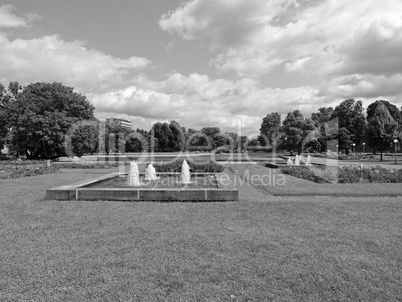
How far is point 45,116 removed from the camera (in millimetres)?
30234

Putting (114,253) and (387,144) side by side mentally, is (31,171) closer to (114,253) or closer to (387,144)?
(114,253)

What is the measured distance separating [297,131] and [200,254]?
5032 centimetres

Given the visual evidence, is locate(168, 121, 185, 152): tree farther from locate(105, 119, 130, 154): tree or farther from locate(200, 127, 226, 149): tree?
locate(105, 119, 130, 154): tree

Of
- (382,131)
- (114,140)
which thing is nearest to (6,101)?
(114,140)

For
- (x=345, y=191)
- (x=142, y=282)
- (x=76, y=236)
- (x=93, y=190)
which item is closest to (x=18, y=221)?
(x=76, y=236)

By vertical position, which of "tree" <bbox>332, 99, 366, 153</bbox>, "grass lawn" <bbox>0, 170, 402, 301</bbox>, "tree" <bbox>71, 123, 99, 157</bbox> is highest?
"tree" <bbox>332, 99, 366, 153</bbox>

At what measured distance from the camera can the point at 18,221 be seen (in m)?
6.04

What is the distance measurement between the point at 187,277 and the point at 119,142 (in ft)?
211

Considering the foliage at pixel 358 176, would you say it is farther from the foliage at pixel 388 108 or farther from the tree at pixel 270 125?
the tree at pixel 270 125

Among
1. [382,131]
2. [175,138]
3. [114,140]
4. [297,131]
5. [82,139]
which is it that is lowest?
[82,139]

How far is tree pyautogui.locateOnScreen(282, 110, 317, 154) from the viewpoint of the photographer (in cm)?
5129

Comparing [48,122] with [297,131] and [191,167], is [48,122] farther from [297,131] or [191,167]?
[297,131]

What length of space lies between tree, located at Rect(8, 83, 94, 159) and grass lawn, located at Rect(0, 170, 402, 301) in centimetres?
2480

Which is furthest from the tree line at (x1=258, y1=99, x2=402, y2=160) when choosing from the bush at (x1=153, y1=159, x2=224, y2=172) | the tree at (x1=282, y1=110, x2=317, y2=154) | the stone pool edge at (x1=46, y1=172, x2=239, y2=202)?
the stone pool edge at (x1=46, y1=172, x2=239, y2=202)
